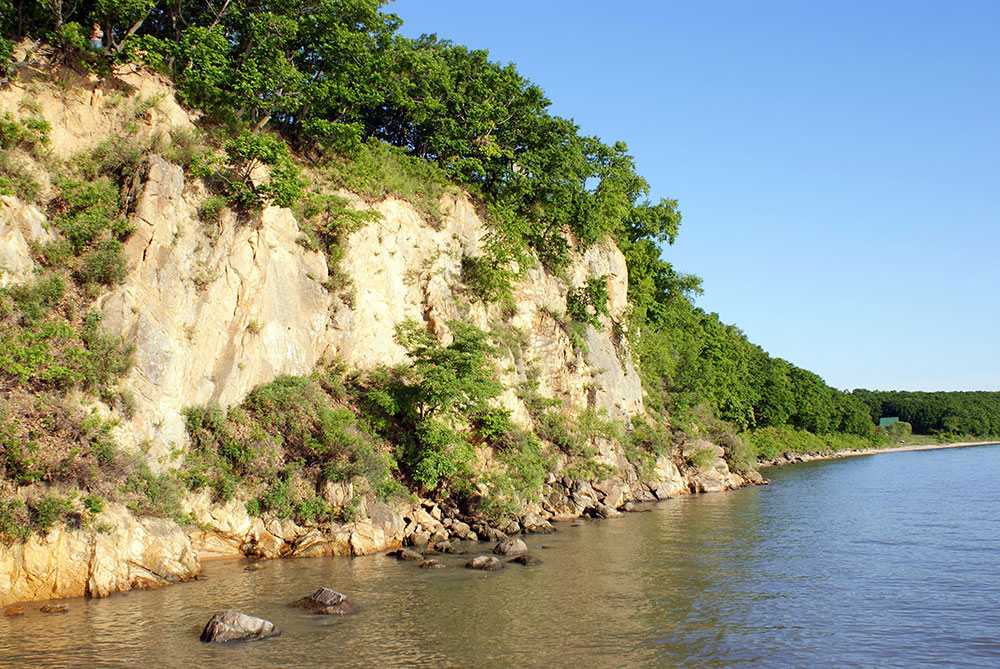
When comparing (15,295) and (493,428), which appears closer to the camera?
(15,295)

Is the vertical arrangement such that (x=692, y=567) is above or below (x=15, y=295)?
below

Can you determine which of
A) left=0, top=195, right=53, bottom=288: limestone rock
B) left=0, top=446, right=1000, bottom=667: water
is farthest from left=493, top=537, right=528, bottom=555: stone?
left=0, top=195, right=53, bottom=288: limestone rock

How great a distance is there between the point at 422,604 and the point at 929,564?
1675 cm

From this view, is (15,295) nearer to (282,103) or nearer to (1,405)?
(1,405)

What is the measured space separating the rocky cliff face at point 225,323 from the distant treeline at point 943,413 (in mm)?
131614

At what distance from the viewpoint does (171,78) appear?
29062 mm

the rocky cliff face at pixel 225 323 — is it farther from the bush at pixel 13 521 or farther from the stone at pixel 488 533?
the bush at pixel 13 521

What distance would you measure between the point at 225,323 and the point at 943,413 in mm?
162357

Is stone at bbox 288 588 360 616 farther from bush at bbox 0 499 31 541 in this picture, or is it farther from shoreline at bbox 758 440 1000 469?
shoreline at bbox 758 440 1000 469

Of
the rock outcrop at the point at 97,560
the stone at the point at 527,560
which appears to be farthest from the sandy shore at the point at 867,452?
the rock outcrop at the point at 97,560

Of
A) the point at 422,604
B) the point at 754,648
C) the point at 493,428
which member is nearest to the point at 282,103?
the point at 493,428

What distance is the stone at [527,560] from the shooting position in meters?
22.6

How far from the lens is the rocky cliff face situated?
63.4 feet

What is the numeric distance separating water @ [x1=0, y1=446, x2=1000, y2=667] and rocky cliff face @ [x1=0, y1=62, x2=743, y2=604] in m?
1.31
